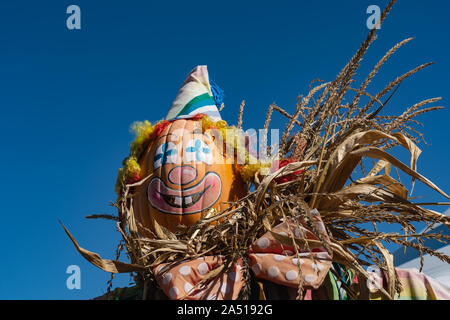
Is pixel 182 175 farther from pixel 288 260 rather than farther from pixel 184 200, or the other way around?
pixel 288 260

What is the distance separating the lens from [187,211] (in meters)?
1.99

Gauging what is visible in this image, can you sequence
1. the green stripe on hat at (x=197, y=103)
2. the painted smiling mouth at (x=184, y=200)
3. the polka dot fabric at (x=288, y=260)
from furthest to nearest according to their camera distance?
the green stripe on hat at (x=197, y=103) → the painted smiling mouth at (x=184, y=200) → the polka dot fabric at (x=288, y=260)

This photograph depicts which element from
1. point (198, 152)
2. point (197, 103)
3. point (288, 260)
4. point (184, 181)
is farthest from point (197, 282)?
point (197, 103)

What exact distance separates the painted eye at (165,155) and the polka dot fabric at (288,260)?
577mm

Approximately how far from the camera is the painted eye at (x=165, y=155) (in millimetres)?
2059

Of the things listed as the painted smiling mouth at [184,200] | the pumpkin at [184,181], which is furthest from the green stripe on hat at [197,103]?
the painted smiling mouth at [184,200]

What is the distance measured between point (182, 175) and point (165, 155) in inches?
5.3

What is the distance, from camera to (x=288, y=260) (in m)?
1.66

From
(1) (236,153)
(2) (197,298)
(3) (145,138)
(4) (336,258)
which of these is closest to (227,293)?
(2) (197,298)

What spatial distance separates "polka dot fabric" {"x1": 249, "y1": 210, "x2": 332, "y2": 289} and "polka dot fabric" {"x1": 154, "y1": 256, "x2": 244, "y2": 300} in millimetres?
86

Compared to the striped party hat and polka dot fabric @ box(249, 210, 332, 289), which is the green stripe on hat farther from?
polka dot fabric @ box(249, 210, 332, 289)

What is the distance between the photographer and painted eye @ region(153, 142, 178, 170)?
206 cm

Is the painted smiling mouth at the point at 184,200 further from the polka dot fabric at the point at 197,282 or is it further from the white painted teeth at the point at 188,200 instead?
the polka dot fabric at the point at 197,282
